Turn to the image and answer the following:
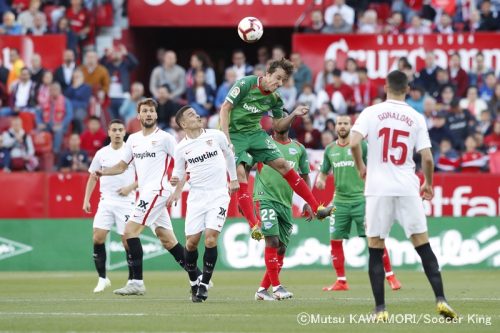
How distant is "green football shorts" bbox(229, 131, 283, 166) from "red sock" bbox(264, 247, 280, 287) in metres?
1.21

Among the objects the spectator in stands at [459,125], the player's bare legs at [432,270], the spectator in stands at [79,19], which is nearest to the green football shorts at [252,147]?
the player's bare legs at [432,270]

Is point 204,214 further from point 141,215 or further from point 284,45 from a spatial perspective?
point 284,45

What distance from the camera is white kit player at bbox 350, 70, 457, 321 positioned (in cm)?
1230

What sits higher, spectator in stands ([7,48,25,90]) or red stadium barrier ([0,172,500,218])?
spectator in stands ([7,48,25,90])

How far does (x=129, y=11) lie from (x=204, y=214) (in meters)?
17.7

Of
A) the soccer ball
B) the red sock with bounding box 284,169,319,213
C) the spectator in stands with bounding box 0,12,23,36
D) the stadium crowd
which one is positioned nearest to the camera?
the red sock with bounding box 284,169,319,213

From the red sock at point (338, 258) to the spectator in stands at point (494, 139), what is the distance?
28.3ft

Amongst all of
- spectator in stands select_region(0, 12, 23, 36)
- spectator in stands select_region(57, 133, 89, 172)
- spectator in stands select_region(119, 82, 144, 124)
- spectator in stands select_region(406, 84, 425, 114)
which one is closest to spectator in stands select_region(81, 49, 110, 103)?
spectator in stands select_region(119, 82, 144, 124)

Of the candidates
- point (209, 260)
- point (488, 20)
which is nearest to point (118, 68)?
point (488, 20)

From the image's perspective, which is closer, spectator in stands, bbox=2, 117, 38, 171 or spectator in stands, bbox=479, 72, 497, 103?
spectator in stands, bbox=2, 117, 38, 171

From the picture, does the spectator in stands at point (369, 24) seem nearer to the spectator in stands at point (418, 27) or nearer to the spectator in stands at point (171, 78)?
the spectator in stands at point (418, 27)

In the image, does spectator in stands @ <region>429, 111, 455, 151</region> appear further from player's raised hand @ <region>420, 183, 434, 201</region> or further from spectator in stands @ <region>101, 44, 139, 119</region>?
player's raised hand @ <region>420, 183, 434, 201</region>

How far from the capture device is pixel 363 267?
24875 millimetres

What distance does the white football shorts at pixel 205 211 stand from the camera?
1525 centimetres
